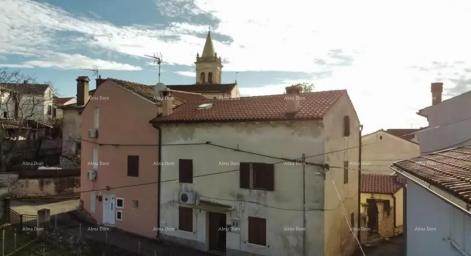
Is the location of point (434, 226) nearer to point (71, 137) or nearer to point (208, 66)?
point (71, 137)

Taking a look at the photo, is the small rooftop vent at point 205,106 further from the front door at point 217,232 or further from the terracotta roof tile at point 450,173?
the terracotta roof tile at point 450,173

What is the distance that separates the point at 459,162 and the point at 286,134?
975 cm

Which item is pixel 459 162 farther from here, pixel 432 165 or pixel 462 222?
pixel 462 222

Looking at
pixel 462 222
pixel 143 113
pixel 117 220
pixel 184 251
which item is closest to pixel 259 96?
pixel 143 113

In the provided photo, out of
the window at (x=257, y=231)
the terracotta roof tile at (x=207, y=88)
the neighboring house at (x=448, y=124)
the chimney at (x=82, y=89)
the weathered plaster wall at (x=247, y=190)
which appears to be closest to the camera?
the neighboring house at (x=448, y=124)

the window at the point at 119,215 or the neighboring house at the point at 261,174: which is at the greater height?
the neighboring house at the point at 261,174

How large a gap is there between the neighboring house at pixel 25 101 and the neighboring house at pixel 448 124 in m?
34.1

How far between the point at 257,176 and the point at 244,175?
676 millimetres

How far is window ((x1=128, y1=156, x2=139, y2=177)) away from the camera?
Answer: 74.1 ft

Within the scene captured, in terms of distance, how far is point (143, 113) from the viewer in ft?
73.7

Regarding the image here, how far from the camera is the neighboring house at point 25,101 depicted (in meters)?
38.5

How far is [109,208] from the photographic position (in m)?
24.0

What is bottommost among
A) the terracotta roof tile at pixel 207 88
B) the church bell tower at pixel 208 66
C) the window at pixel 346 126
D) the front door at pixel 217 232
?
the front door at pixel 217 232

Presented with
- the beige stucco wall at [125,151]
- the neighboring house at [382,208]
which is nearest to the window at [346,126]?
the neighboring house at [382,208]
